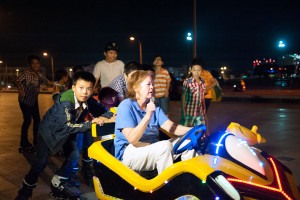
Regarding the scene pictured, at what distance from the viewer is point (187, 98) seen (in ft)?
16.7

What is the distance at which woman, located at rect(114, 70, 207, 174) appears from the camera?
7.95 feet

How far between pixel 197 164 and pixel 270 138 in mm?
4716

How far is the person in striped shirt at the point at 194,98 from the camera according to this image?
502cm

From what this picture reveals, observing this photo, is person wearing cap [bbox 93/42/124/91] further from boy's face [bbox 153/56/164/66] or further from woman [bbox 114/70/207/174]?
woman [bbox 114/70/207/174]

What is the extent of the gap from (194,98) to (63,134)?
267 cm

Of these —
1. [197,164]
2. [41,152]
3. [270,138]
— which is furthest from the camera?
[270,138]

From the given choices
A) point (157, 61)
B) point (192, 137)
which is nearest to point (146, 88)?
point (192, 137)

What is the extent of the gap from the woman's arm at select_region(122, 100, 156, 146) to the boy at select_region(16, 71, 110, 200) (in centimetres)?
61

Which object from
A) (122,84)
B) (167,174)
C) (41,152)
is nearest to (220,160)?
(167,174)

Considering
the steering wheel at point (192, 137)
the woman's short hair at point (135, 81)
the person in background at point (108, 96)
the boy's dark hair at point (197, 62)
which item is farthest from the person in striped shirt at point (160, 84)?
the steering wheel at point (192, 137)

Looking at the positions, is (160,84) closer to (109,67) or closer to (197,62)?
(197,62)

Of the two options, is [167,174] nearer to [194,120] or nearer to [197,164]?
[197,164]

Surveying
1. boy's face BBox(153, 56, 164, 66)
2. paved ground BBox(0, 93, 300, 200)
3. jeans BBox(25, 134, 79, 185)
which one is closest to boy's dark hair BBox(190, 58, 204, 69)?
boy's face BBox(153, 56, 164, 66)

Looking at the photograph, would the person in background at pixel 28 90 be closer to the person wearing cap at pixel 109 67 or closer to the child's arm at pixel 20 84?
the child's arm at pixel 20 84
